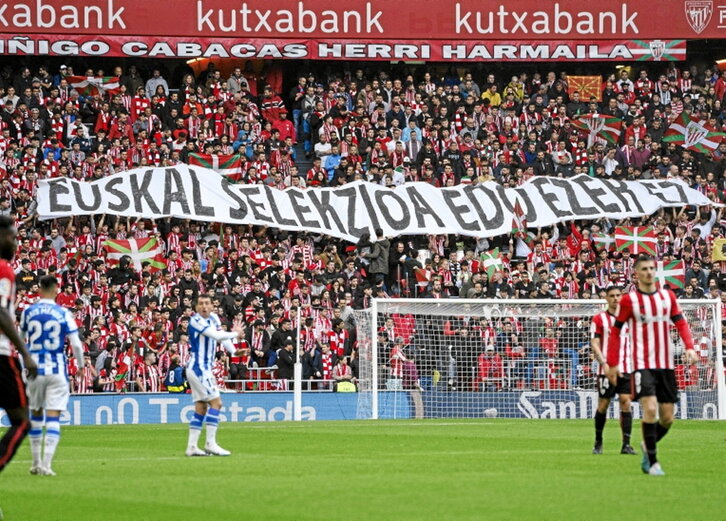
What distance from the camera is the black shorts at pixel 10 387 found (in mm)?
10359

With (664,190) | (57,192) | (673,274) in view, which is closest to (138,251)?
(57,192)

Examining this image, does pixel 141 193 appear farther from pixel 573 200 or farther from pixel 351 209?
pixel 573 200

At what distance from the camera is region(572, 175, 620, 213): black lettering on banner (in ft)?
109

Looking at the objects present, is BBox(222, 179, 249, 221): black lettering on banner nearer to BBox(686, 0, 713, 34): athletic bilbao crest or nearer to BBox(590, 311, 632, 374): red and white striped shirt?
BBox(686, 0, 713, 34): athletic bilbao crest

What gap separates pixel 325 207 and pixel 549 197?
17.6ft

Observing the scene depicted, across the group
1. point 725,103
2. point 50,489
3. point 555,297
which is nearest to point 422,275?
point 555,297

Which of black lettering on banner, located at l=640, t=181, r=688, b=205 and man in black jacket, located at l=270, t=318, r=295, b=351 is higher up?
black lettering on banner, located at l=640, t=181, r=688, b=205

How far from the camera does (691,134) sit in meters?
35.5

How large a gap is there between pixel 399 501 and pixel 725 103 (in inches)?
1122

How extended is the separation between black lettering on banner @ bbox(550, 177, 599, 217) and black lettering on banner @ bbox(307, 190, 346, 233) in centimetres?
544

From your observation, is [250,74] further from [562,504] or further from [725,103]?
[562,504]

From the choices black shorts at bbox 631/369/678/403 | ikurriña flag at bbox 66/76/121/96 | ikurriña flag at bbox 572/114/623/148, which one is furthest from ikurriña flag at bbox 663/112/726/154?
black shorts at bbox 631/369/678/403

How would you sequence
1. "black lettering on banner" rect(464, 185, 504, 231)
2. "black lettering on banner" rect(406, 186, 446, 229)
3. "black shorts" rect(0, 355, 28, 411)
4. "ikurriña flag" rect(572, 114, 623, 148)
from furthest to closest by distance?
"ikurriña flag" rect(572, 114, 623, 148) → "black lettering on banner" rect(464, 185, 504, 231) → "black lettering on banner" rect(406, 186, 446, 229) → "black shorts" rect(0, 355, 28, 411)

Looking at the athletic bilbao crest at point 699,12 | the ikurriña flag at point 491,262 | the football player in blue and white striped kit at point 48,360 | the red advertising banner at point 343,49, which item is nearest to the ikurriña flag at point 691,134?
the red advertising banner at point 343,49
